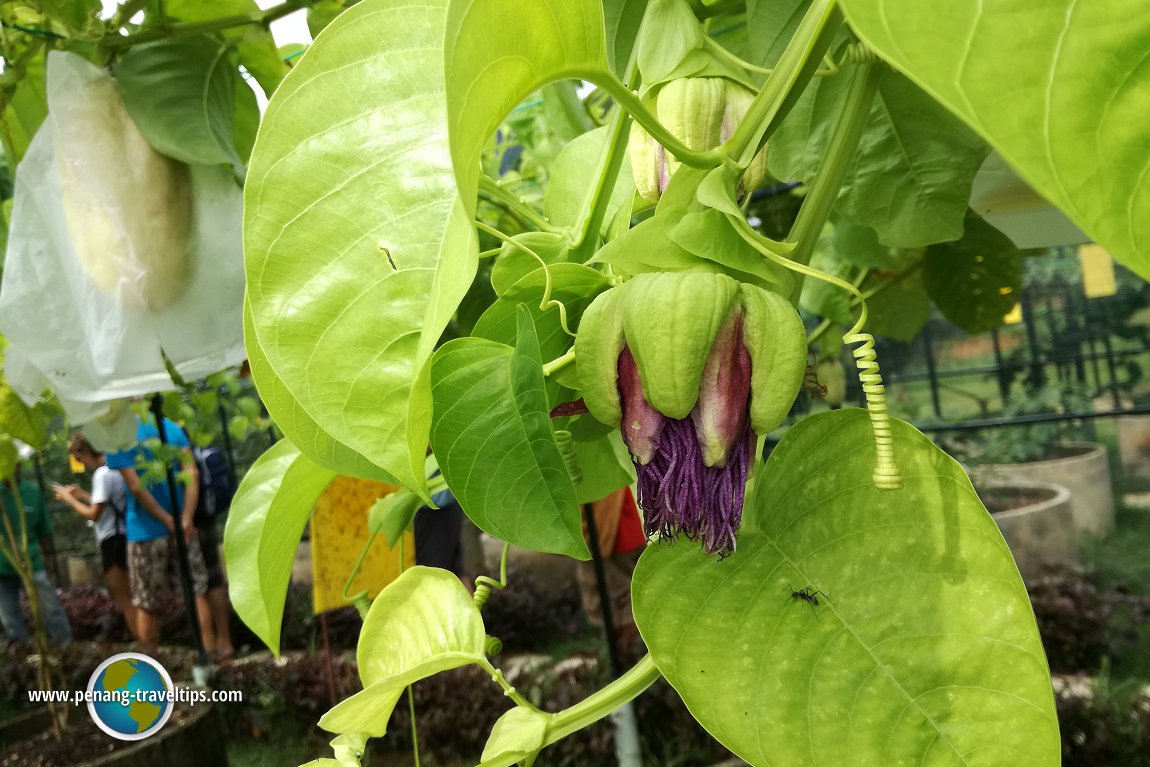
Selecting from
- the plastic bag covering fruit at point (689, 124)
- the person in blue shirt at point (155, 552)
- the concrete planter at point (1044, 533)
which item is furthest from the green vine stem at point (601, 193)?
the person in blue shirt at point (155, 552)

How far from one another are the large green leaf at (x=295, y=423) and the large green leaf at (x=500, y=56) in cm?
9

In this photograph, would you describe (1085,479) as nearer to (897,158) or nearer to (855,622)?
(897,158)

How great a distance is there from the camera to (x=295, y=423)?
0.83 feet

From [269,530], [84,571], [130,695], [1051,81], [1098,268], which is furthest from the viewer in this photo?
[84,571]

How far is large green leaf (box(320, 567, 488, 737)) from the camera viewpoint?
30 cm

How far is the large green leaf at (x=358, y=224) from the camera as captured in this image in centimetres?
21

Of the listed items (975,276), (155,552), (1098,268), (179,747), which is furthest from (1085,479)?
(155,552)

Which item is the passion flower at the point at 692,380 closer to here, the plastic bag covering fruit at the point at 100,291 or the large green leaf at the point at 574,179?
the large green leaf at the point at 574,179

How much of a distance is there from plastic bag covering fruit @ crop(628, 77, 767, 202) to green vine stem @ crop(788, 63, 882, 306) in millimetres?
23

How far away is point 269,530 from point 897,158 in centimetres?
31

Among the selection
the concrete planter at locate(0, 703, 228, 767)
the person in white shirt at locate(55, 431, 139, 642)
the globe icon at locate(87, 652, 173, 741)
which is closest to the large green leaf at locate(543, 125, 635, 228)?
the globe icon at locate(87, 652, 173, 741)

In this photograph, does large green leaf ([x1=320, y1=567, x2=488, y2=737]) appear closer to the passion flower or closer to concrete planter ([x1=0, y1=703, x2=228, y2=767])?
the passion flower

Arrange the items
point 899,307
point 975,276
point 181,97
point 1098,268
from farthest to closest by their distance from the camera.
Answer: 1. point 1098,268
2. point 899,307
3. point 975,276
4. point 181,97

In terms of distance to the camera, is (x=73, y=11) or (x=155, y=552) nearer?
(x=73, y=11)
